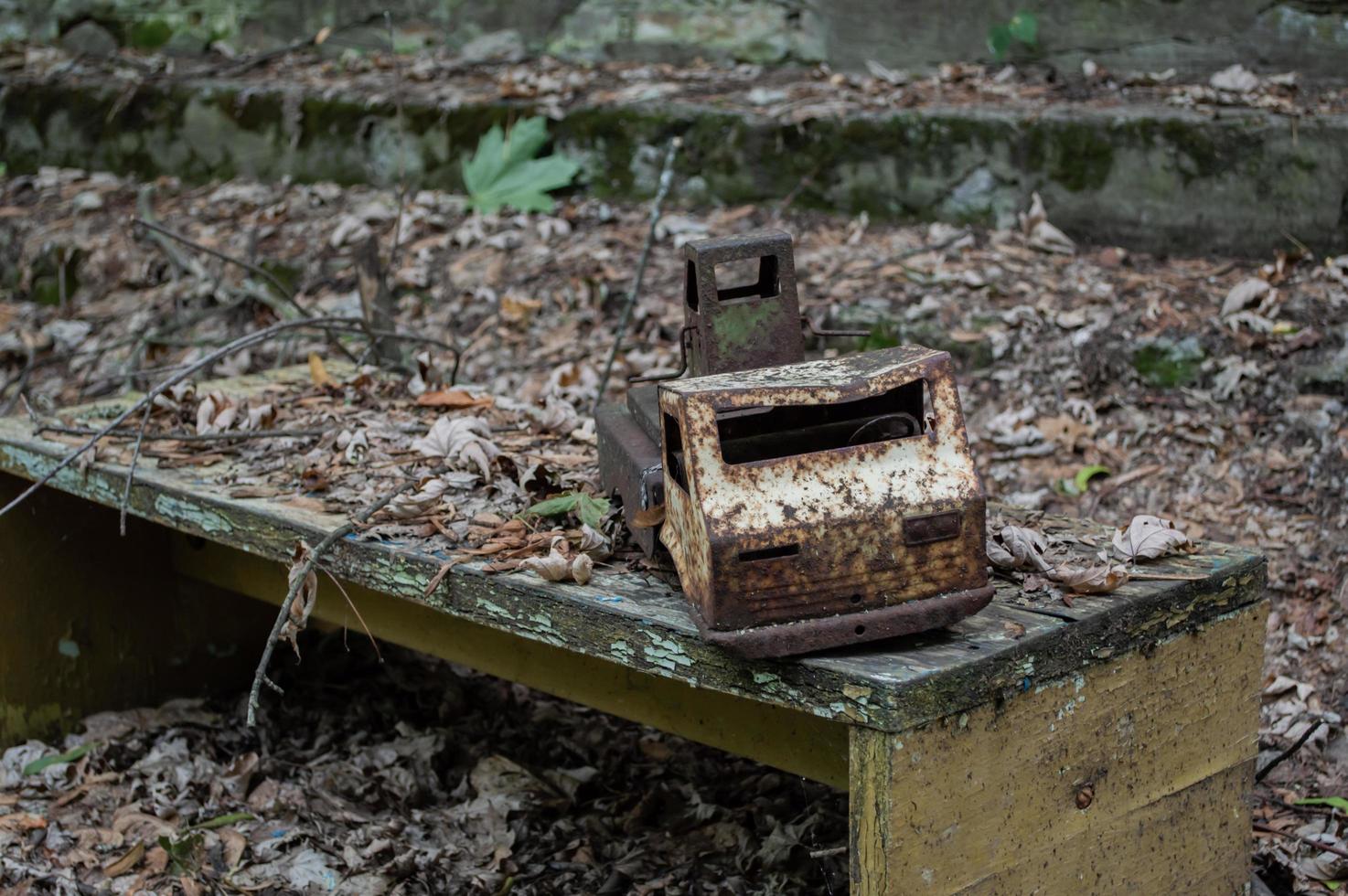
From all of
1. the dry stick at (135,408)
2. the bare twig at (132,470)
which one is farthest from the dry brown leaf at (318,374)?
the bare twig at (132,470)

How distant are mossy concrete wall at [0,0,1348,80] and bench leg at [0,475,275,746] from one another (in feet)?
10.1

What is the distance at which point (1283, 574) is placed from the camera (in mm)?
3000

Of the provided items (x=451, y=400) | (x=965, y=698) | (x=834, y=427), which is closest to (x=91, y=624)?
(x=451, y=400)

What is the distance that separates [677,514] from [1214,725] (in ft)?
2.85

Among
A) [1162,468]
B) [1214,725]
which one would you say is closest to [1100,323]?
[1162,468]

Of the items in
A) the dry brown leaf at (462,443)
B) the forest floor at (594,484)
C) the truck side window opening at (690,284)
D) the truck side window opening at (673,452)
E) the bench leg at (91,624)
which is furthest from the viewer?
the bench leg at (91,624)

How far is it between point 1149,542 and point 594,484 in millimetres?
915

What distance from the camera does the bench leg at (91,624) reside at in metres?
3.08

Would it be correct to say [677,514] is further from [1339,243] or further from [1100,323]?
[1339,243]

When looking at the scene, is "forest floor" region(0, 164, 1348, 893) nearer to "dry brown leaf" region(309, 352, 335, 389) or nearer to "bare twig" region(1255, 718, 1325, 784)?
"bare twig" region(1255, 718, 1325, 784)

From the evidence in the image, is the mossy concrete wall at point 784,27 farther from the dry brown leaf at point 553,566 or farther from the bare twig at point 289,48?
the dry brown leaf at point 553,566

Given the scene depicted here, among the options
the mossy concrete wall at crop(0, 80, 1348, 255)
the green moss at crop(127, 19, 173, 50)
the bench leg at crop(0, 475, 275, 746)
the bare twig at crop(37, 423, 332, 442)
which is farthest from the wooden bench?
the green moss at crop(127, 19, 173, 50)

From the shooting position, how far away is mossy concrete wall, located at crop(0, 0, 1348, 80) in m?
4.30

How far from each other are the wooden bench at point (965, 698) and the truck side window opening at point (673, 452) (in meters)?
0.19
